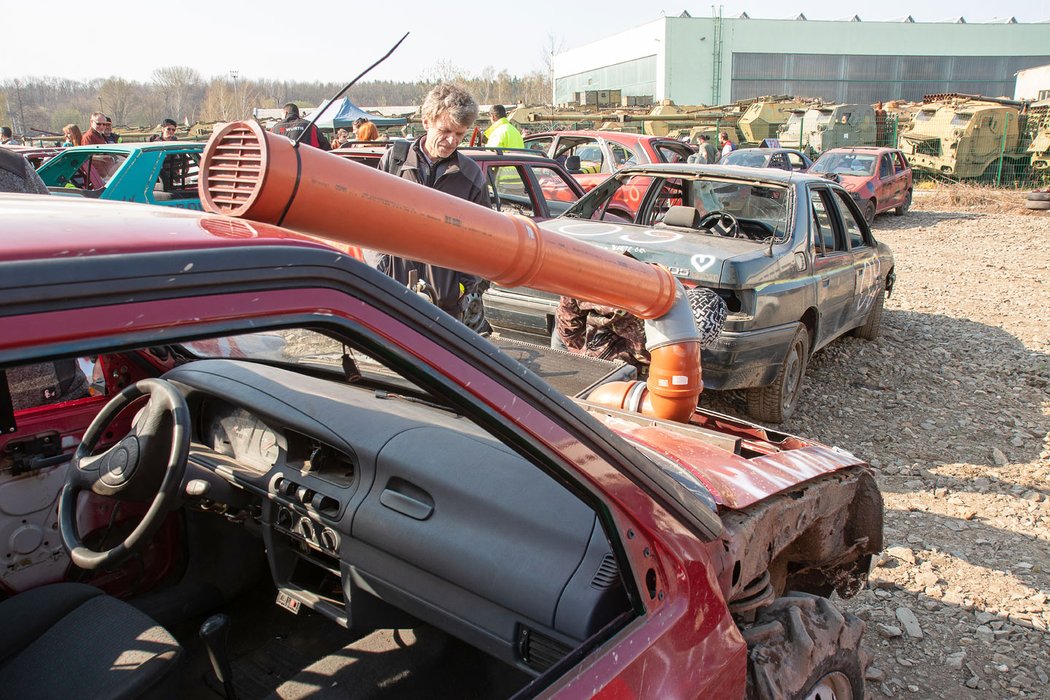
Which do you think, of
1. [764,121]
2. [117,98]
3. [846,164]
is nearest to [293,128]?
[846,164]

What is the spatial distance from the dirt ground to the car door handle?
1.72 metres

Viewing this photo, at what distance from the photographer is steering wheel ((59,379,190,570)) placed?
216cm

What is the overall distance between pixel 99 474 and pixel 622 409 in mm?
1799

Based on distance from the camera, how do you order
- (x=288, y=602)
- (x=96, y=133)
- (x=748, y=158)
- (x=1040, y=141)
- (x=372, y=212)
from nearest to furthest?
(x=372, y=212) < (x=288, y=602) < (x=96, y=133) < (x=748, y=158) < (x=1040, y=141)

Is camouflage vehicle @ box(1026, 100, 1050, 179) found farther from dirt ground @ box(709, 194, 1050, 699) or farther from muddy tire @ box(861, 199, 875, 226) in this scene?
dirt ground @ box(709, 194, 1050, 699)

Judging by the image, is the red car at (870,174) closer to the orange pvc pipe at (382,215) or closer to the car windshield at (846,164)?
the car windshield at (846,164)

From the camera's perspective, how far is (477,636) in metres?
1.80

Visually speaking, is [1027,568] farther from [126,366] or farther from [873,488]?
[126,366]

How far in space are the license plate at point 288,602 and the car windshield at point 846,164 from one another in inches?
639

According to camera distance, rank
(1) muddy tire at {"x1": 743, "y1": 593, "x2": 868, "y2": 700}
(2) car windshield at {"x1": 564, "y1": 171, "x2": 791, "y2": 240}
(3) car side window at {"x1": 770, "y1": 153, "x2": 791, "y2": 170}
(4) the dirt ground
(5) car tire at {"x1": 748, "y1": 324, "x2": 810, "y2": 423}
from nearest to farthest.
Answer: (1) muddy tire at {"x1": 743, "y1": 593, "x2": 868, "y2": 700}, (4) the dirt ground, (5) car tire at {"x1": 748, "y1": 324, "x2": 810, "y2": 423}, (2) car windshield at {"x1": 564, "y1": 171, "x2": 791, "y2": 240}, (3) car side window at {"x1": 770, "y1": 153, "x2": 791, "y2": 170}

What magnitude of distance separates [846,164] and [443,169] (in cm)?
1529

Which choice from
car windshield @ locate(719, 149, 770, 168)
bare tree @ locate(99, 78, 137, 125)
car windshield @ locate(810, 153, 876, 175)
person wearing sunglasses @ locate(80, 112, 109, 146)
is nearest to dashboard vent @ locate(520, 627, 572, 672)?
person wearing sunglasses @ locate(80, 112, 109, 146)

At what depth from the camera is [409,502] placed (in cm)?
198

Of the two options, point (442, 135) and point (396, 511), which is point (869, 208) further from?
point (396, 511)
